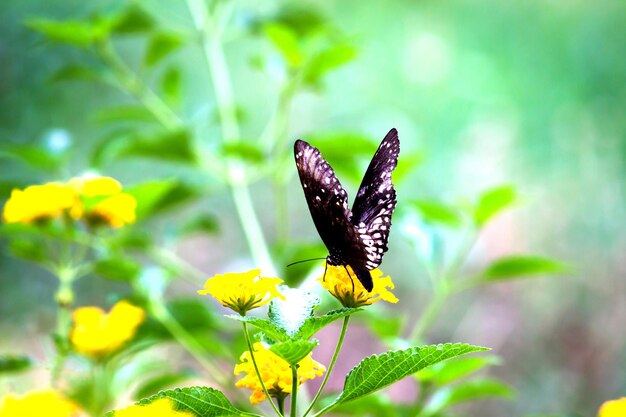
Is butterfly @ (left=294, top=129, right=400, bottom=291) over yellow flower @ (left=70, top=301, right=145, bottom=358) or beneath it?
beneath

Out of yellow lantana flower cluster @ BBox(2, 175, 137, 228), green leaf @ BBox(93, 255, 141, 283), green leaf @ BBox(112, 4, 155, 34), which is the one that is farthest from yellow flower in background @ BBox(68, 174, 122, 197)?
green leaf @ BBox(112, 4, 155, 34)

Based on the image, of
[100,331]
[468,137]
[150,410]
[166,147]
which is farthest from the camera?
[468,137]

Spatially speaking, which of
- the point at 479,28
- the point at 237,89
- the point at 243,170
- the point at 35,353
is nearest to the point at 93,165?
the point at 243,170

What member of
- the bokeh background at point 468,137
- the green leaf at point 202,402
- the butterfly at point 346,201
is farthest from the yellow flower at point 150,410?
the bokeh background at point 468,137

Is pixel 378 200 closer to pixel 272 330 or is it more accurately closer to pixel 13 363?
pixel 272 330

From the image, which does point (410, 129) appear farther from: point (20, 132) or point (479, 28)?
point (20, 132)

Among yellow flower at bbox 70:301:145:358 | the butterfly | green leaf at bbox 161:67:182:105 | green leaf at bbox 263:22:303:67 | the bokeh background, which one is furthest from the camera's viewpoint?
the bokeh background

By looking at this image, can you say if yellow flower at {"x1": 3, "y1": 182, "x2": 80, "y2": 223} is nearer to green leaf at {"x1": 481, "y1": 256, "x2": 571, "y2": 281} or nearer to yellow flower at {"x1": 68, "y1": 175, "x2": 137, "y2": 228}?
yellow flower at {"x1": 68, "y1": 175, "x2": 137, "y2": 228}

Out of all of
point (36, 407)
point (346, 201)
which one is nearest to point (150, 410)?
point (36, 407)
